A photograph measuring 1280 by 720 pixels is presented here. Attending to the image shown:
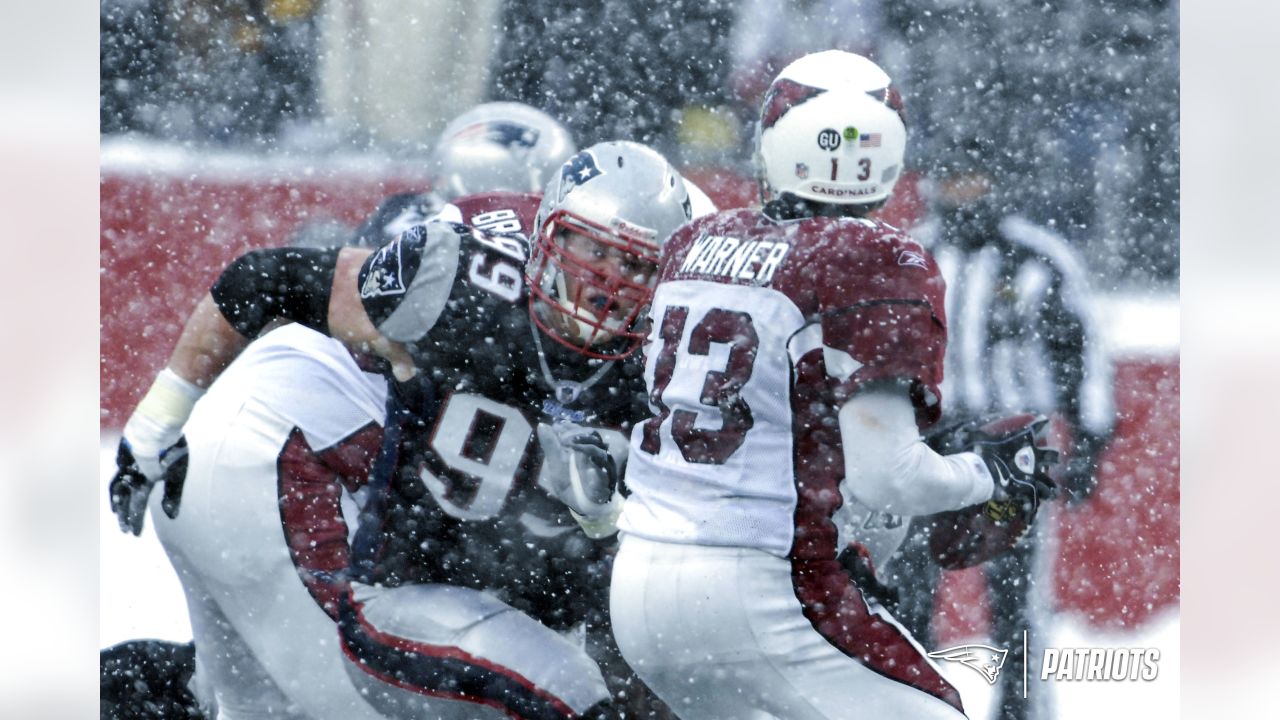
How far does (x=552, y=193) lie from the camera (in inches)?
80.6

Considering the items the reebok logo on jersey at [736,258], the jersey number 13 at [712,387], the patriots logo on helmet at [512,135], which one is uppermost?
the patriots logo on helmet at [512,135]

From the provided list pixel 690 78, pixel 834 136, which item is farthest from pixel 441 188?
pixel 834 136

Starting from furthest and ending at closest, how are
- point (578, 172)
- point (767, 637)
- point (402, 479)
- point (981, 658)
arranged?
1. point (981, 658)
2. point (402, 479)
3. point (578, 172)
4. point (767, 637)

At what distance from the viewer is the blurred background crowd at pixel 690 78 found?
2203mm

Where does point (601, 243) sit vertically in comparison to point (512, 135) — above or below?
below

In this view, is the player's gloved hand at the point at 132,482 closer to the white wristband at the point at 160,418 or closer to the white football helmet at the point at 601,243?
the white wristband at the point at 160,418

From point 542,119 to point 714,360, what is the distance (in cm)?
67

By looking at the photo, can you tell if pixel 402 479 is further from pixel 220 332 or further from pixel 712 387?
→ pixel 712 387

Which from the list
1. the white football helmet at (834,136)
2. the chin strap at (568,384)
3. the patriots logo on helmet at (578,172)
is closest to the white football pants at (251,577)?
the chin strap at (568,384)

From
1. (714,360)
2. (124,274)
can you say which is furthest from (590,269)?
(124,274)

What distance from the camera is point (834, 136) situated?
187cm

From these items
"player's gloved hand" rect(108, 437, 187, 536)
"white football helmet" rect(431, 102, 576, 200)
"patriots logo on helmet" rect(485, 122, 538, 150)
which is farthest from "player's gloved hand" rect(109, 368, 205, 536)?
"patriots logo on helmet" rect(485, 122, 538, 150)

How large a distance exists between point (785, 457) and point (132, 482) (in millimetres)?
1136

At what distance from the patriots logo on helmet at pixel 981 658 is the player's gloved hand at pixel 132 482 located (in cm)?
139
